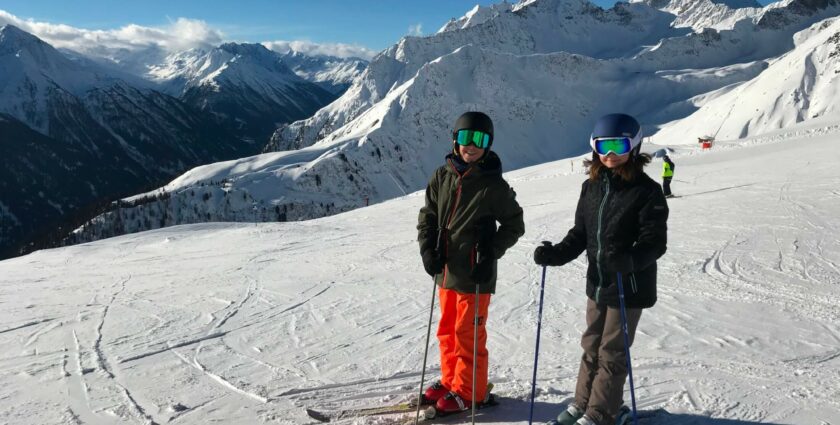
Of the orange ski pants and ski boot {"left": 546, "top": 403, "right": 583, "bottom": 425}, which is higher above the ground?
the orange ski pants

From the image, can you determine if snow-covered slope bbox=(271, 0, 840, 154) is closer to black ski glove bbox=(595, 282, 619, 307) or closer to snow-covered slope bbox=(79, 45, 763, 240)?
snow-covered slope bbox=(79, 45, 763, 240)

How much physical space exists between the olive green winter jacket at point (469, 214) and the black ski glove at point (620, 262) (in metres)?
0.81

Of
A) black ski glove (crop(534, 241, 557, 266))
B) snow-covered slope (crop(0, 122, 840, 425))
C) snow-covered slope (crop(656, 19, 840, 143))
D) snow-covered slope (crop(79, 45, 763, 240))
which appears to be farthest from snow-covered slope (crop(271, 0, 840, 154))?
black ski glove (crop(534, 241, 557, 266))

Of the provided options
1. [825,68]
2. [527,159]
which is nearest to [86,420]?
[825,68]

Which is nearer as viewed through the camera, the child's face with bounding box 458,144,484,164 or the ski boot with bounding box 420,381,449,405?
the child's face with bounding box 458,144,484,164

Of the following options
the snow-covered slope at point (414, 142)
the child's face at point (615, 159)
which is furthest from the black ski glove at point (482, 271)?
the snow-covered slope at point (414, 142)

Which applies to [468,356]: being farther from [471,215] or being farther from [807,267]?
[807,267]

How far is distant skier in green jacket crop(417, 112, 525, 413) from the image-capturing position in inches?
159

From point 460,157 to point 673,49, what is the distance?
179 metres

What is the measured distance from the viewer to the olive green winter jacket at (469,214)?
4051mm

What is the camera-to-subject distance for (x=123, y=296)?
9.21 meters

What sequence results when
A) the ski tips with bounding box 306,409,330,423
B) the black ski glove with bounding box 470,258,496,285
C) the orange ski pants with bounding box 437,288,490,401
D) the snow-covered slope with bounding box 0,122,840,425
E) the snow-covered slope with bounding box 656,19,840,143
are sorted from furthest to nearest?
the snow-covered slope with bounding box 656,19,840,143
the snow-covered slope with bounding box 0,122,840,425
the ski tips with bounding box 306,409,330,423
the orange ski pants with bounding box 437,288,490,401
the black ski glove with bounding box 470,258,496,285

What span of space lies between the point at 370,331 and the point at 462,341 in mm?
2782

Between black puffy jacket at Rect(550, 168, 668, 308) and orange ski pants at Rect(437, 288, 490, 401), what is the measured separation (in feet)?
2.55
